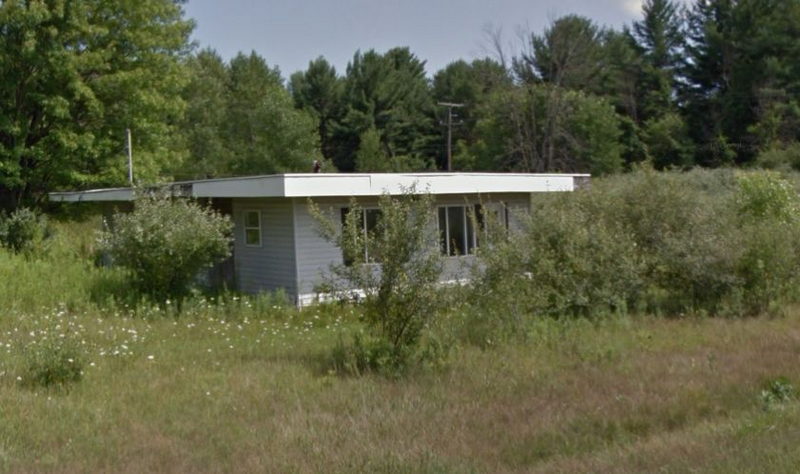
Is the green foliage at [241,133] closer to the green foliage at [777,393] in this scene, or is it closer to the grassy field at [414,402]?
the grassy field at [414,402]

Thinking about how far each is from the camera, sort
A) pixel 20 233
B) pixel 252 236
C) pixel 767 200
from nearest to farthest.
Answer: pixel 252 236
pixel 767 200
pixel 20 233

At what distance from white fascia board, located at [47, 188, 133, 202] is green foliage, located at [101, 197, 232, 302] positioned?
378cm

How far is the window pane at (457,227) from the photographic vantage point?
803 inches

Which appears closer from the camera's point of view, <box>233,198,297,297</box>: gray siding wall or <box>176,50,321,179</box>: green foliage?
<box>233,198,297,297</box>: gray siding wall

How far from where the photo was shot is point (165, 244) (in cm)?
1616

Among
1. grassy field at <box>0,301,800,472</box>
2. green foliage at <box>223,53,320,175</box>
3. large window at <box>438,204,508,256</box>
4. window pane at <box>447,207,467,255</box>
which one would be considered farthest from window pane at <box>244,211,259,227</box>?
green foliage at <box>223,53,320,175</box>

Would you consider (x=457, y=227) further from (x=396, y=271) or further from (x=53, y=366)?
(x=53, y=366)

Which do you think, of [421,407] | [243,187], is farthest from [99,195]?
[421,407]

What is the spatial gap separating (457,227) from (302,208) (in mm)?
4653

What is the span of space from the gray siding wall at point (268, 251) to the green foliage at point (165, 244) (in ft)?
4.51

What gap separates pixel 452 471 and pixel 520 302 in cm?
644

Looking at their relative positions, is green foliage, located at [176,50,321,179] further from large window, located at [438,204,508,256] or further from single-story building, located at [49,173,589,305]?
large window, located at [438,204,508,256]

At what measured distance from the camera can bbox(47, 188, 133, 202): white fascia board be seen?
68.0 feet

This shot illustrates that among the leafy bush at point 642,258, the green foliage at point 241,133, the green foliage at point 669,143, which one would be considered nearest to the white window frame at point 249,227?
the leafy bush at point 642,258
